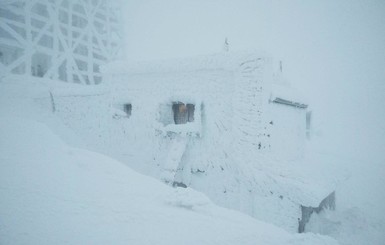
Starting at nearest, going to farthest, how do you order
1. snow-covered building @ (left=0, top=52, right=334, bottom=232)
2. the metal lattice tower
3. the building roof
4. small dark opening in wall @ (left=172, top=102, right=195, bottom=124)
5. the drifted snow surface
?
1. the drifted snow surface
2. snow-covered building @ (left=0, top=52, right=334, bottom=232)
3. the building roof
4. small dark opening in wall @ (left=172, top=102, right=195, bottom=124)
5. the metal lattice tower

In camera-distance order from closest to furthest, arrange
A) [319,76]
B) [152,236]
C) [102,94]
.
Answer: [152,236] → [102,94] → [319,76]

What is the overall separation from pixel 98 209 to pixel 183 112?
276 inches

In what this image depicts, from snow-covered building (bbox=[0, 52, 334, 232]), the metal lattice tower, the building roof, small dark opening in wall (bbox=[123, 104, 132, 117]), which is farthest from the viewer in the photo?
the metal lattice tower

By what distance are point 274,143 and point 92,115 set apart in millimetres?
7934

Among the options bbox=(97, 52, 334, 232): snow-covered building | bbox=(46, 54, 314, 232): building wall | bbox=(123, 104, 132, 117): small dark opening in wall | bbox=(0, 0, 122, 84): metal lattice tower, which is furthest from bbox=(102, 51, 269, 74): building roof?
bbox=(0, 0, 122, 84): metal lattice tower

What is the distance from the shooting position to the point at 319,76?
48562mm

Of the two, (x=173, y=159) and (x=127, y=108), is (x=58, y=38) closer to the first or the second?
(x=127, y=108)

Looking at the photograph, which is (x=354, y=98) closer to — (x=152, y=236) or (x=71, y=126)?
(x=71, y=126)

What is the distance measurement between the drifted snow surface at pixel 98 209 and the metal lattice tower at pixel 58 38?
13.3 metres

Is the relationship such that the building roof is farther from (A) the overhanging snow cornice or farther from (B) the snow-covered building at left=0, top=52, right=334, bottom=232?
(A) the overhanging snow cornice

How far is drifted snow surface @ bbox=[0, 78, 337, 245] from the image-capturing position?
2.75 m

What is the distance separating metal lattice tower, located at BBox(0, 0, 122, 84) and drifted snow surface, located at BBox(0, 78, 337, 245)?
13.3 metres

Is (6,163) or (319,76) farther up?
(319,76)

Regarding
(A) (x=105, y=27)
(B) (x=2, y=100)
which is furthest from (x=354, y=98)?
(B) (x=2, y=100)
